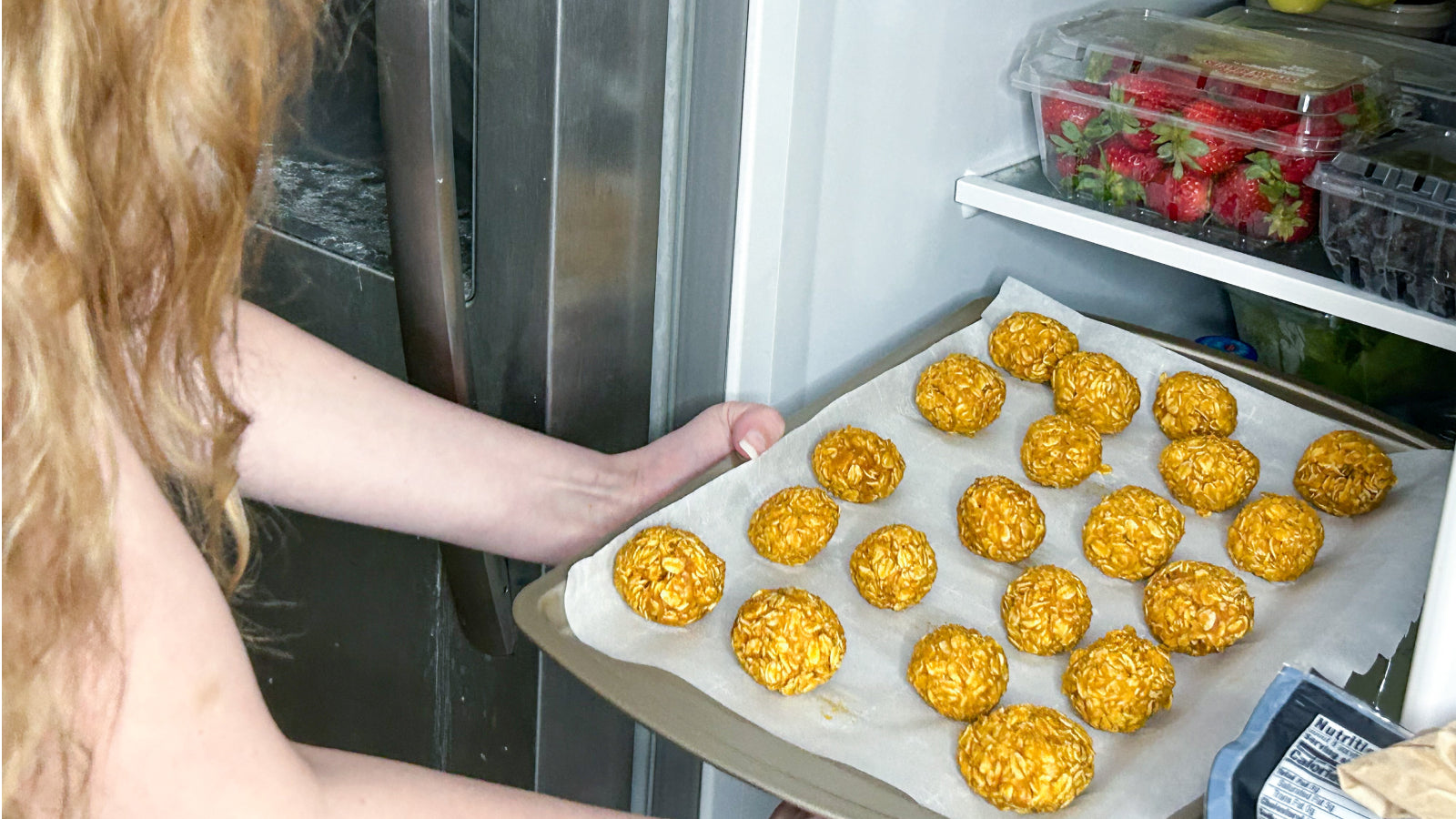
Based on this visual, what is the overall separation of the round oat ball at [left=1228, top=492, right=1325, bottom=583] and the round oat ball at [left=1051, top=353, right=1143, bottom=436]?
6.9 inches

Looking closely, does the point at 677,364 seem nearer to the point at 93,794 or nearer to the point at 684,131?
the point at 684,131

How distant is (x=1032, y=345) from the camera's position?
132cm

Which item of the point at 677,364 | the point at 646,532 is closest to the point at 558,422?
the point at 677,364

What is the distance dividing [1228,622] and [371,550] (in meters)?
0.95

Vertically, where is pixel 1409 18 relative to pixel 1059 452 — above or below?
above

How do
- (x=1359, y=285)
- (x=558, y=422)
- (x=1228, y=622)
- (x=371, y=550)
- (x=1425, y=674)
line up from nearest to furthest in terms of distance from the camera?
(x=1425, y=674) < (x=1228, y=622) < (x=1359, y=285) < (x=558, y=422) < (x=371, y=550)

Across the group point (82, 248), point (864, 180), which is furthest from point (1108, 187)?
point (82, 248)

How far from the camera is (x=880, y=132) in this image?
1.32 metres

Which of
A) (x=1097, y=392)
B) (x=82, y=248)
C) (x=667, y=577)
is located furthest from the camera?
(x=1097, y=392)

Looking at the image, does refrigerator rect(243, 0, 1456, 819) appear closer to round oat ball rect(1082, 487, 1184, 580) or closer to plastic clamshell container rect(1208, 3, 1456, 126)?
plastic clamshell container rect(1208, 3, 1456, 126)

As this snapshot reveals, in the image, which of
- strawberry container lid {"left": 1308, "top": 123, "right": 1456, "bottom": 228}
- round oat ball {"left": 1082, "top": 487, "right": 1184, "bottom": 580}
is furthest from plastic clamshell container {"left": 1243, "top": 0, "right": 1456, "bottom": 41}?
round oat ball {"left": 1082, "top": 487, "right": 1184, "bottom": 580}

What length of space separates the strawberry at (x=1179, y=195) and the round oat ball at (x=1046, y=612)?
0.44 meters

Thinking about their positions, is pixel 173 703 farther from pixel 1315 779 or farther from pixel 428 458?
pixel 1315 779

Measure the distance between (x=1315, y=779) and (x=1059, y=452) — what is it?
498 mm
